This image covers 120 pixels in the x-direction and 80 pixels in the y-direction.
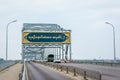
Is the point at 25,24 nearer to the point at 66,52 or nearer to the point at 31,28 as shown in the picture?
the point at 31,28

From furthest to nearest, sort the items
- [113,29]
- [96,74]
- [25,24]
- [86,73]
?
[25,24] → [113,29] → [86,73] → [96,74]

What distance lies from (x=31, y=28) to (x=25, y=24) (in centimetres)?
472

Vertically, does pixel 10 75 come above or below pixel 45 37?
below

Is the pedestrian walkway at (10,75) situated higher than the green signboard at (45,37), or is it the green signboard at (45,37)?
the green signboard at (45,37)

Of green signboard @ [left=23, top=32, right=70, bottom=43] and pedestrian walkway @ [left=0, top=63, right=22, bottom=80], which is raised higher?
green signboard @ [left=23, top=32, right=70, bottom=43]

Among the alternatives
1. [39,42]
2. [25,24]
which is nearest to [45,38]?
[39,42]

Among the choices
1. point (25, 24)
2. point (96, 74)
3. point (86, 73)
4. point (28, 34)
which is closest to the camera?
point (96, 74)

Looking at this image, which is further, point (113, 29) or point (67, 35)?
point (67, 35)

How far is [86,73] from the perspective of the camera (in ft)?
112

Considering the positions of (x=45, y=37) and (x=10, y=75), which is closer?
(x=10, y=75)

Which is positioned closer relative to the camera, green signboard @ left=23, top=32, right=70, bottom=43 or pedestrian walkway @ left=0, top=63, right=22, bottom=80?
pedestrian walkway @ left=0, top=63, right=22, bottom=80

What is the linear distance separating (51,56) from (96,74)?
109 m

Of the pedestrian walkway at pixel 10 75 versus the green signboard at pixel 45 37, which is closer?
the pedestrian walkway at pixel 10 75

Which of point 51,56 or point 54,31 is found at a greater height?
point 54,31
